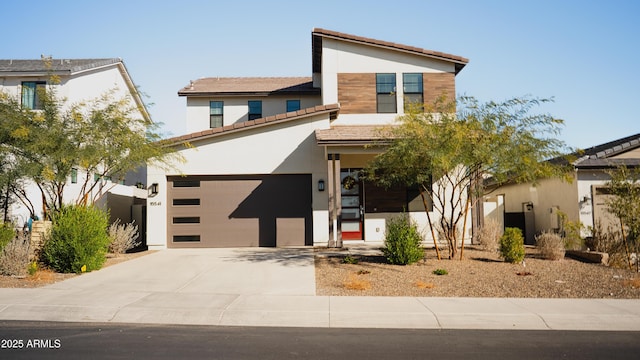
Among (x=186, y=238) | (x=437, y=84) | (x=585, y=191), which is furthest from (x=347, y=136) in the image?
(x=585, y=191)

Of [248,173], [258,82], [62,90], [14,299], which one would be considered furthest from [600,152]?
[62,90]

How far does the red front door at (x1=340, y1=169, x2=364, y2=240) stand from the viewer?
1739 centimetres

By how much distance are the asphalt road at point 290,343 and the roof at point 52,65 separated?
1718 centimetres

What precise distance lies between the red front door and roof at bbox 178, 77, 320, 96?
623 centimetres

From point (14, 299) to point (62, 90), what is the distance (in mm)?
15810

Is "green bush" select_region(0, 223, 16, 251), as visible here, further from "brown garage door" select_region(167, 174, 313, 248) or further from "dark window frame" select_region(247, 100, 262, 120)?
"dark window frame" select_region(247, 100, 262, 120)

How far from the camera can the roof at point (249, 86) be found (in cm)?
2205

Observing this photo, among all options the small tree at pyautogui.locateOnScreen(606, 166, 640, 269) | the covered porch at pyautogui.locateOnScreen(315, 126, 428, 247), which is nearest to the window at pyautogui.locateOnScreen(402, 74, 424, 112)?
the covered porch at pyautogui.locateOnScreen(315, 126, 428, 247)

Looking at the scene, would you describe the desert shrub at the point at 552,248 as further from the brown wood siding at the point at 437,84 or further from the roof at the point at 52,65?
the roof at the point at 52,65

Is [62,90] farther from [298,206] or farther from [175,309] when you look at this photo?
[175,309]

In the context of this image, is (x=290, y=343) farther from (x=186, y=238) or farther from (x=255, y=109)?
(x=255, y=109)

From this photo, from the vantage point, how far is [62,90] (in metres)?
22.1

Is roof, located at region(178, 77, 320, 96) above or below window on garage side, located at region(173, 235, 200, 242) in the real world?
above

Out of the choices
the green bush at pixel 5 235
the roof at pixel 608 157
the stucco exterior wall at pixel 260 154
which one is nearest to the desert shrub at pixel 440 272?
the stucco exterior wall at pixel 260 154
